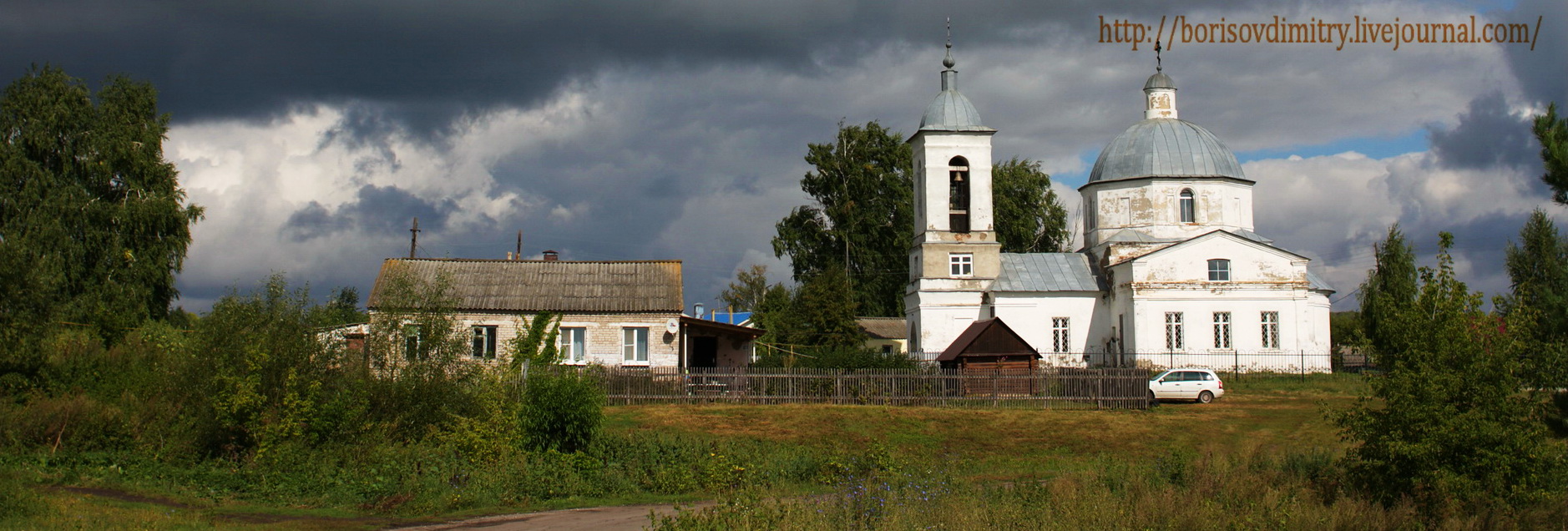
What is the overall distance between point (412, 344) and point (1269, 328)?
1158 inches

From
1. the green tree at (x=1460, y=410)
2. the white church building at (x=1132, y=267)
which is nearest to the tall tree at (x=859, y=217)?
the white church building at (x=1132, y=267)

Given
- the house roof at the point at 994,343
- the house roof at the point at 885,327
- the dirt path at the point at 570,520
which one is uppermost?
the house roof at the point at 885,327

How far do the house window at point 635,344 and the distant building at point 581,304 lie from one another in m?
0.02

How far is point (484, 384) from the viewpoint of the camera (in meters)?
19.3

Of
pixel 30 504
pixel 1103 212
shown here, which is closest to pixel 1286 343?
pixel 1103 212

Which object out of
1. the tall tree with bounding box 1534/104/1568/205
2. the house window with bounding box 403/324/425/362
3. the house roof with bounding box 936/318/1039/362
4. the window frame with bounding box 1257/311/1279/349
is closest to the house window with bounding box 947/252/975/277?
the house roof with bounding box 936/318/1039/362

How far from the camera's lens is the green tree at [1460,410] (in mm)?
12180

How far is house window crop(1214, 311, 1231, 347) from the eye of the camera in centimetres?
3831

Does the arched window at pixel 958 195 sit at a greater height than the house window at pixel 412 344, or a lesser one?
greater

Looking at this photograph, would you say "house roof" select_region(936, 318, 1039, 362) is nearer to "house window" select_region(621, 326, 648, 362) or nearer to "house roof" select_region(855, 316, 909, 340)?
"house window" select_region(621, 326, 648, 362)

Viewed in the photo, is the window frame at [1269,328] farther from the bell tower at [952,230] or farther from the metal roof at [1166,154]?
the bell tower at [952,230]

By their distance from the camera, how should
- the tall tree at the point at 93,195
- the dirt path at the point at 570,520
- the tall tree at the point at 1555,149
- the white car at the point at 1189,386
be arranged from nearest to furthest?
1. the tall tree at the point at 1555,149
2. the dirt path at the point at 570,520
3. the white car at the point at 1189,386
4. the tall tree at the point at 93,195

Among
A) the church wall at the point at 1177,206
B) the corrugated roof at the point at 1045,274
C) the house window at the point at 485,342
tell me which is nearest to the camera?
the house window at the point at 485,342

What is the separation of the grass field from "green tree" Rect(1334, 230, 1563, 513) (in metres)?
2.09
